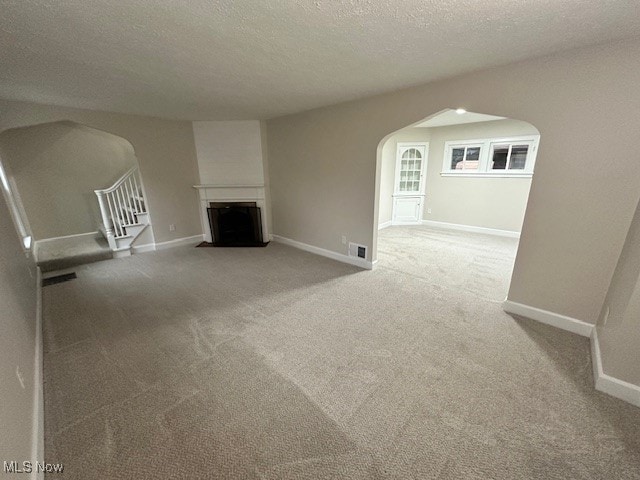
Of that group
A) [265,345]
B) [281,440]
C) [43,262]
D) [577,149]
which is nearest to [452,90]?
[577,149]

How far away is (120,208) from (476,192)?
23.1 feet

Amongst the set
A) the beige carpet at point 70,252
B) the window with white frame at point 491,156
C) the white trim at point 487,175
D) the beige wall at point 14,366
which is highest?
the window with white frame at point 491,156

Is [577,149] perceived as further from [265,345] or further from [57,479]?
[57,479]

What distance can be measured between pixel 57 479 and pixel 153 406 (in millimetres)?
458

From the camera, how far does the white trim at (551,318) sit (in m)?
2.24

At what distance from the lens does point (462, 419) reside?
1.54 metres

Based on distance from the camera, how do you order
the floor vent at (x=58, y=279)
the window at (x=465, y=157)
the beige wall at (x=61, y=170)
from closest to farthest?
the floor vent at (x=58, y=279), the beige wall at (x=61, y=170), the window at (x=465, y=157)

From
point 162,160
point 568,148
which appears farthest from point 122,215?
point 568,148

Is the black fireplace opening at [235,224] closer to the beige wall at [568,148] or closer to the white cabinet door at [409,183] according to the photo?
the beige wall at [568,148]

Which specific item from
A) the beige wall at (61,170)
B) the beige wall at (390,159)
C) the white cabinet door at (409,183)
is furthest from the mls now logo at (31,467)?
the white cabinet door at (409,183)

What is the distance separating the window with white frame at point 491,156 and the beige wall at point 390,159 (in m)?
0.65

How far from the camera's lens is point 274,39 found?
1.71 m

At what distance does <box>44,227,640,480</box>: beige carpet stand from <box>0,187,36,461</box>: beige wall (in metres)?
0.21

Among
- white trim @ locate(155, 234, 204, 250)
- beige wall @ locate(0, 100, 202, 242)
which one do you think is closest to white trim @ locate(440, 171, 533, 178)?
beige wall @ locate(0, 100, 202, 242)
